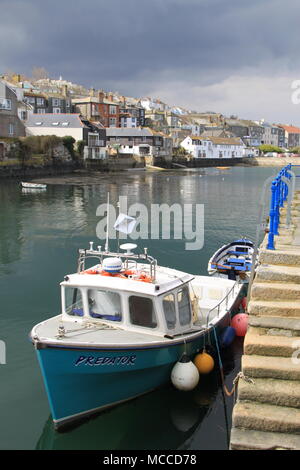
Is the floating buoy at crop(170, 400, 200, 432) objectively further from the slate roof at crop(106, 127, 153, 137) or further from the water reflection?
the slate roof at crop(106, 127, 153, 137)

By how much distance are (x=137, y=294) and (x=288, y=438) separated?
4.75 m

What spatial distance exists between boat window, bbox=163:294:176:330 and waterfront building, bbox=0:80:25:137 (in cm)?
6766

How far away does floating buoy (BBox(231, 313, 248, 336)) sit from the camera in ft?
41.6

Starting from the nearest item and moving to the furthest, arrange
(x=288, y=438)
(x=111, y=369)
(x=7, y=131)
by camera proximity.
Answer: (x=288, y=438) → (x=111, y=369) → (x=7, y=131)

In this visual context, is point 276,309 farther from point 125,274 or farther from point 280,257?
point 125,274

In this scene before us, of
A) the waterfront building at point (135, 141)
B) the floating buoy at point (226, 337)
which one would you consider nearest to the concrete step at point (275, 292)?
the floating buoy at point (226, 337)

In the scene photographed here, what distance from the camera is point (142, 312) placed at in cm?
952

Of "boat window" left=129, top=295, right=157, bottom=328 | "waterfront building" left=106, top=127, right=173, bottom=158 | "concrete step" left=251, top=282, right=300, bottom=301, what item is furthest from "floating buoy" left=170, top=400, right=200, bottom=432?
"waterfront building" left=106, top=127, right=173, bottom=158

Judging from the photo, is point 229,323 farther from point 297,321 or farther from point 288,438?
point 288,438

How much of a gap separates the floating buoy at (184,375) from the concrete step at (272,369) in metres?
4.21

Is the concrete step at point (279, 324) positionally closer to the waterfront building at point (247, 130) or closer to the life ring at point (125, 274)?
the life ring at point (125, 274)

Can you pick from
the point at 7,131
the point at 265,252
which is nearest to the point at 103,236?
the point at 265,252

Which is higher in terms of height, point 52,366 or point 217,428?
point 52,366

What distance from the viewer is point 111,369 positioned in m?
8.89
